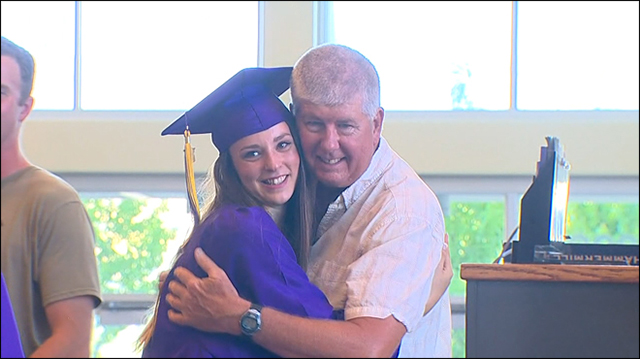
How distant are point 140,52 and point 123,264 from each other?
1492 millimetres

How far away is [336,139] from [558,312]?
73cm

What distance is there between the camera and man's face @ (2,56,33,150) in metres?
1.59

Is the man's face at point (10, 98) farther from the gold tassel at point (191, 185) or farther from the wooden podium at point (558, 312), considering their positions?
the wooden podium at point (558, 312)

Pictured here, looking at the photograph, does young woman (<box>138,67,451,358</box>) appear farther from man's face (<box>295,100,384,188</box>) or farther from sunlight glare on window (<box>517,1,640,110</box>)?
sunlight glare on window (<box>517,1,640,110</box>)

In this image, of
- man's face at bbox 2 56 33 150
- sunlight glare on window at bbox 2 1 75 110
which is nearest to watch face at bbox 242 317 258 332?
man's face at bbox 2 56 33 150

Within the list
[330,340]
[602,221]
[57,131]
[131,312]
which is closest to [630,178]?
[602,221]

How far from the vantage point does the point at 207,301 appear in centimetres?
195

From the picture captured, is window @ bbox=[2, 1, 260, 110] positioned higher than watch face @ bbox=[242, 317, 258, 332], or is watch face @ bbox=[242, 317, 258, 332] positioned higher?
window @ bbox=[2, 1, 260, 110]

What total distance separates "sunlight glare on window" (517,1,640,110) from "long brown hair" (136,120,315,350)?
4212mm

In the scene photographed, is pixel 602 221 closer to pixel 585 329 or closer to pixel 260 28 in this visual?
pixel 260 28

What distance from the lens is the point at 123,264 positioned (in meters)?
6.32

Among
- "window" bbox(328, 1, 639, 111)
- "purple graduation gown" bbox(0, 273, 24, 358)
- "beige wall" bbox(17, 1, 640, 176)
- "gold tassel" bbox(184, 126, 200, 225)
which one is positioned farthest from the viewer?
"window" bbox(328, 1, 639, 111)

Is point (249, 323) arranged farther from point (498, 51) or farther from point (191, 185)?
point (498, 51)

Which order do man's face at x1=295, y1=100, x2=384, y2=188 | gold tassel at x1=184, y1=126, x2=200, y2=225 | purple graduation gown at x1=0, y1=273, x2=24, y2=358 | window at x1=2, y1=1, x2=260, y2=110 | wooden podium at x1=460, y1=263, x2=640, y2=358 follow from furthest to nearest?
window at x1=2, y1=1, x2=260, y2=110, man's face at x1=295, y1=100, x2=384, y2=188, gold tassel at x1=184, y1=126, x2=200, y2=225, wooden podium at x1=460, y1=263, x2=640, y2=358, purple graduation gown at x1=0, y1=273, x2=24, y2=358
